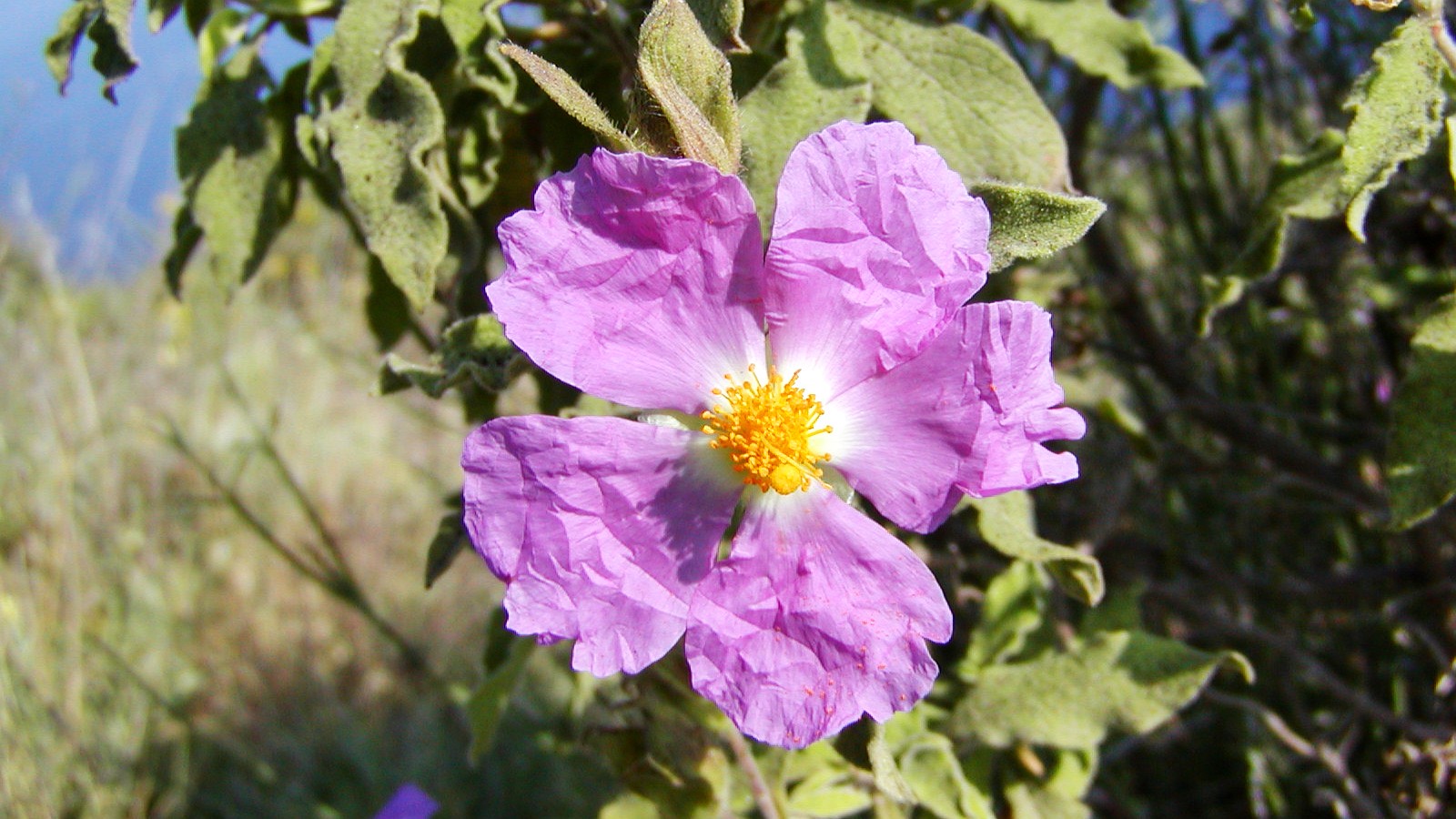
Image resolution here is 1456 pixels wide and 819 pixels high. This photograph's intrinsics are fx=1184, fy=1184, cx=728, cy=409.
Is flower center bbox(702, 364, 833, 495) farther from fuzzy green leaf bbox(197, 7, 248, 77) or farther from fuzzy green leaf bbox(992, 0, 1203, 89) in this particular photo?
fuzzy green leaf bbox(197, 7, 248, 77)

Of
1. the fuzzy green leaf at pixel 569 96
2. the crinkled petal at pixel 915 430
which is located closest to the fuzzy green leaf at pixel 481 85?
the fuzzy green leaf at pixel 569 96

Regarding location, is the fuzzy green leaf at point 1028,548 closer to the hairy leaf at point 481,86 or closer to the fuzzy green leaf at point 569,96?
the fuzzy green leaf at point 569,96

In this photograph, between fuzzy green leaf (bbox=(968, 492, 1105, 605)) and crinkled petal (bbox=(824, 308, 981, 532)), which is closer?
crinkled petal (bbox=(824, 308, 981, 532))

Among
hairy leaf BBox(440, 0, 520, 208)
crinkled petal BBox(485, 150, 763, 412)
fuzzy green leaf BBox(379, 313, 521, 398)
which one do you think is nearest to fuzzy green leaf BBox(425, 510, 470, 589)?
fuzzy green leaf BBox(379, 313, 521, 398)

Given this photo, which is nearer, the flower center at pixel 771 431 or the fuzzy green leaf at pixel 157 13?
the flower center at pixel 771 431

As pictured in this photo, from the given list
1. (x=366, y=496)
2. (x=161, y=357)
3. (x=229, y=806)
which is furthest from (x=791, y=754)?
(x=161, y=357)

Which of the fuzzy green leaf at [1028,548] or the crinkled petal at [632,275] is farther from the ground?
the crinkled petal at [632,275]

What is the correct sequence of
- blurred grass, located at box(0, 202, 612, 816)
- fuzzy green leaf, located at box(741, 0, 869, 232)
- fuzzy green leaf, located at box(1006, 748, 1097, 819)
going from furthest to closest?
blurred grass, located at box(0, 202, 612, 816) < fuzzy green leaf, located at box(1006, 748, 1097, 819) < fuzzy green leaf, located at box(741, 0, 869, 232)
